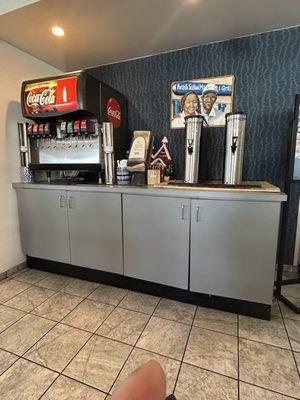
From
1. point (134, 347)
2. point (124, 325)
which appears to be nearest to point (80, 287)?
point (124, 325)

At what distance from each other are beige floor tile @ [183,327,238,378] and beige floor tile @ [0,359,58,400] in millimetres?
805

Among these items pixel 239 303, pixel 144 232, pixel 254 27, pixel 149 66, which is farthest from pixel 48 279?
pixel 254 27

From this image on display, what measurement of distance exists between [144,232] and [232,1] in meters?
1.89

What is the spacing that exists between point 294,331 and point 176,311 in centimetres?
84

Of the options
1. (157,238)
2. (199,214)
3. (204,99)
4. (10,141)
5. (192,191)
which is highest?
(204,99)

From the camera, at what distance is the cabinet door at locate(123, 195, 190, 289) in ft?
5.84

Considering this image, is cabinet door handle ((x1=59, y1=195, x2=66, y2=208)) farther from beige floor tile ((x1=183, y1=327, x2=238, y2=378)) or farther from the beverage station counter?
beige floor tile ((x1=183, y1=327, x2=238, y2=378))

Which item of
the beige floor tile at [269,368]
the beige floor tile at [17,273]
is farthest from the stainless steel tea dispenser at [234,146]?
the beige floor tile at [17,273]

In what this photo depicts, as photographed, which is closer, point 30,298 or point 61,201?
point 30,298

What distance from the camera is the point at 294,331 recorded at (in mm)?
1575

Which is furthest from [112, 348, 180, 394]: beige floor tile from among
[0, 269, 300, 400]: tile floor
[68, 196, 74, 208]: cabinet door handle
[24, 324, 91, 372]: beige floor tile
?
[68, 196, 74, 208]: cabinet door handle

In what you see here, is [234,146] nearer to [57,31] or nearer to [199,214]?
[199,214]

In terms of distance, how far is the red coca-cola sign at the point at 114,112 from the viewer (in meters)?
2.32

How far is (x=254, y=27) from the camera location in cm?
199
